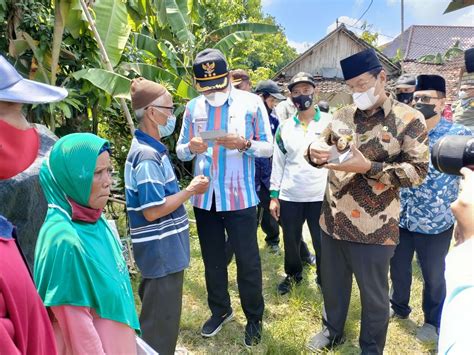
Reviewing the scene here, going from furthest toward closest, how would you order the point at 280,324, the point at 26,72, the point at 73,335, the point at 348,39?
the point at 348,39 < the point at 26,72 < the point at 280,324 < the point at 73,335

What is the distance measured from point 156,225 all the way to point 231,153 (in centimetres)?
83

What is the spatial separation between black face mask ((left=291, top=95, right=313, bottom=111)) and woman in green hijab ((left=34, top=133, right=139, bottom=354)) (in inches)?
Answer: 84.9

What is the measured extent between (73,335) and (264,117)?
184cm

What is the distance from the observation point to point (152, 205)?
1.91m

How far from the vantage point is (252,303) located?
2.73 metres

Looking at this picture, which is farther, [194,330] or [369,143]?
[194,330]

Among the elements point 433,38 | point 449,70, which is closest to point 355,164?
point 449,70

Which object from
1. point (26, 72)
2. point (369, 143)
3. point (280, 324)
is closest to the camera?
point (369, 143)

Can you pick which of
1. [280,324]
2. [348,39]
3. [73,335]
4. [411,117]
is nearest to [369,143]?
[411,117]

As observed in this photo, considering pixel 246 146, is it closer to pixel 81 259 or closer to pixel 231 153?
pixel 231 153

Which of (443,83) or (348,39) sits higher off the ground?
(348,39)

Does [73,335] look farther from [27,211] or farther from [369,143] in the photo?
[369,143]

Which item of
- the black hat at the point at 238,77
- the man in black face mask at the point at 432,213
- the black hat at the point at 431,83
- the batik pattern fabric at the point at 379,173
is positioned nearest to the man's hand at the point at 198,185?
the batik pattern fabric at the point at 379,173

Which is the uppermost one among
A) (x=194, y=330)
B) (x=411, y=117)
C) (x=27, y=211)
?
(x=411, y=117)
